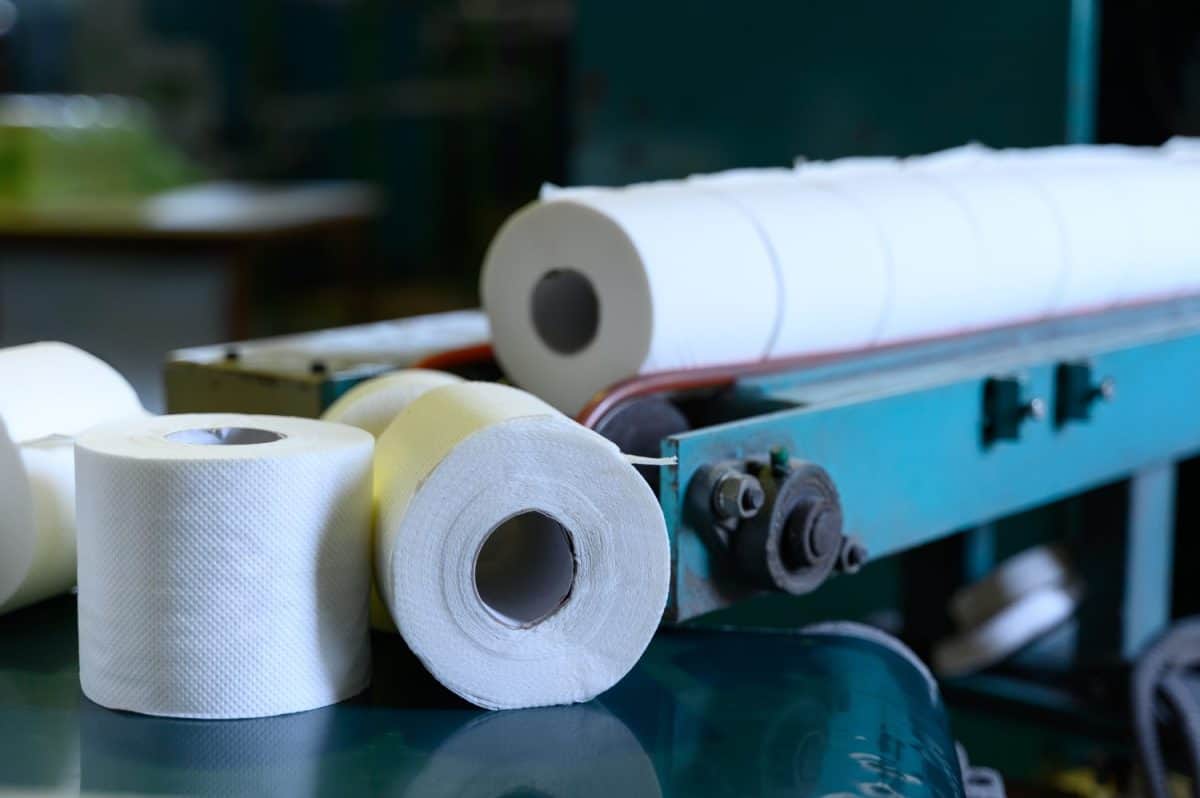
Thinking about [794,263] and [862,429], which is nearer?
[862,429]

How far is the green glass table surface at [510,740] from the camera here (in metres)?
1.02

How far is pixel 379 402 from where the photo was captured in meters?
1.36

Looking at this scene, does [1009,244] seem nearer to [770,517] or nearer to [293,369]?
[770,517]

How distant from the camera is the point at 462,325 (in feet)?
6.43

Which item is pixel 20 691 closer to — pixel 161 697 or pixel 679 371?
pixel 161 697

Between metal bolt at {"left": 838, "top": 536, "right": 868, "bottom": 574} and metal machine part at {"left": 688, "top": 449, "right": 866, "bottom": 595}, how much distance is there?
0.12ft

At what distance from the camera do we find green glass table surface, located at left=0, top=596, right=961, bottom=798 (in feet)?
3.35

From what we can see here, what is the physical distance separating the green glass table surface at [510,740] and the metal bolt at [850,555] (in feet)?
0.31

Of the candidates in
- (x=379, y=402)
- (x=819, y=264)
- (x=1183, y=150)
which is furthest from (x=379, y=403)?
(x=1183, y=150)

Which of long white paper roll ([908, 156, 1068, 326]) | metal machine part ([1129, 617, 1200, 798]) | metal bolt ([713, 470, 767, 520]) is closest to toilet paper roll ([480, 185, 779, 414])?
metal bolt ([713, 470, 767, 520])

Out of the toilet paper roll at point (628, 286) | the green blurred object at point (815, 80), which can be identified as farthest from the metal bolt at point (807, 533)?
the green blurred object at point (815, 80)

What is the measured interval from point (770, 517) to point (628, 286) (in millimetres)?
306

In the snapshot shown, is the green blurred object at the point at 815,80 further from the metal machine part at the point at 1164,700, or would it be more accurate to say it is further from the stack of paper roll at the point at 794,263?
the metal machine part at the point at 1164,700

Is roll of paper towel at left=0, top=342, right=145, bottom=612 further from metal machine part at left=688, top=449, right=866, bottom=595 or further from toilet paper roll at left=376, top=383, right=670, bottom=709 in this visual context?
metal machine part at left=688, top=449, right=866, bottom=595
